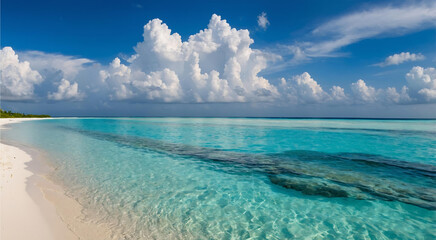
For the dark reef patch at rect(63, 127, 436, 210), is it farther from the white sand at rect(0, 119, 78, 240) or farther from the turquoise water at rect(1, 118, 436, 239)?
the white sand at rect(0, 119, 78, 240)

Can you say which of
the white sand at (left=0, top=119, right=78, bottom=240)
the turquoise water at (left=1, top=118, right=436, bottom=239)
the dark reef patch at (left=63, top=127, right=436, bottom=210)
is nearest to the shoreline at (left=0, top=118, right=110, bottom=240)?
the white sand at (left=0, top=119, right=78, bottom=240)

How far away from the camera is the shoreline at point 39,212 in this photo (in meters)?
5.67

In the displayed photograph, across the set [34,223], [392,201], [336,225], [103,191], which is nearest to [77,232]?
[34,223]

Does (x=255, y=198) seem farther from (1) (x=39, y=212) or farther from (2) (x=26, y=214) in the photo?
(2) (x=26, y=214)

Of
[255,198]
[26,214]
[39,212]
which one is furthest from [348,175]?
[26,214]

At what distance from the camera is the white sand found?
5.57 m

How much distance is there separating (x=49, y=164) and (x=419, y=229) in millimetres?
17904

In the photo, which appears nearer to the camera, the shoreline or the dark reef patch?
the shoreline

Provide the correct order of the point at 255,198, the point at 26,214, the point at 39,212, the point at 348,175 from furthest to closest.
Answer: the point at 348,175 → the point at 255,198 → the point at 39,212 → the point at 26,214

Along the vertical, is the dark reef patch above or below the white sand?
below

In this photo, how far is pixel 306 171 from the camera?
12.5 meters

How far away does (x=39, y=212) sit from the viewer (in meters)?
6.82

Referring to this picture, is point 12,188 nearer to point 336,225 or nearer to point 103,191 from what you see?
point 103,191

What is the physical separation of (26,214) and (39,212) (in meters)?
0.31
